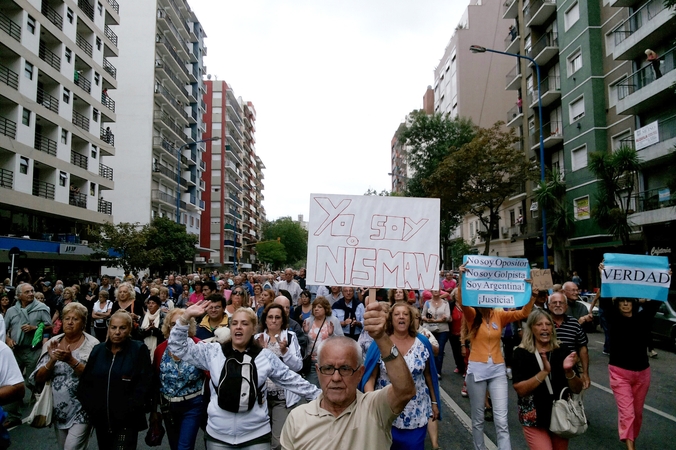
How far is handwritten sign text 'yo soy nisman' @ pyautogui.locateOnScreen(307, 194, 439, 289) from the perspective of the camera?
13.2 ft

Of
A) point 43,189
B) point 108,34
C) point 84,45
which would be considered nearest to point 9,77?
point 43,189

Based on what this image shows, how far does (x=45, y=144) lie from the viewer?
95.3 feet

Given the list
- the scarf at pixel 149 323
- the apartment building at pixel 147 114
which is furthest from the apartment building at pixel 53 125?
the scarf at pixel 149 323

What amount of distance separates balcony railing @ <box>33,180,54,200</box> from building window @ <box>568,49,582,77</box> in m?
31.5

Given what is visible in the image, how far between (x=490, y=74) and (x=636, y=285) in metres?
51.7

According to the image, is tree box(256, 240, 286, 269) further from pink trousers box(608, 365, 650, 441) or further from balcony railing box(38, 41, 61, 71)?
pink trousers box(608, 365, 650, 441)

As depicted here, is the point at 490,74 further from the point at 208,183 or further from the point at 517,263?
the point at 517,263


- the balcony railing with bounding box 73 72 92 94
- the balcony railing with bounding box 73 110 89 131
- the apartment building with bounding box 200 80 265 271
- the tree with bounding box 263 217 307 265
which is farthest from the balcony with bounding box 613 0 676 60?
the tree with bounding box 263 217 307 265

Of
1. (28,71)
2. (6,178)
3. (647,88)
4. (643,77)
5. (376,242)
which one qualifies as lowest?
(376,242)

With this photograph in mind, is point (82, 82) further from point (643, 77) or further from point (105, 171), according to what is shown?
point (643, 77)

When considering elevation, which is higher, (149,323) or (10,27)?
(10,27)

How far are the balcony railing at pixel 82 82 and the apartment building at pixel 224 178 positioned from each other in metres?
32.5

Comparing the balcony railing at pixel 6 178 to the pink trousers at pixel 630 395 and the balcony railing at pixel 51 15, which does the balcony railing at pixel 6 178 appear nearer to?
the balcony railing at pixel 51 15

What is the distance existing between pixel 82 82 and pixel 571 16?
3147cm
